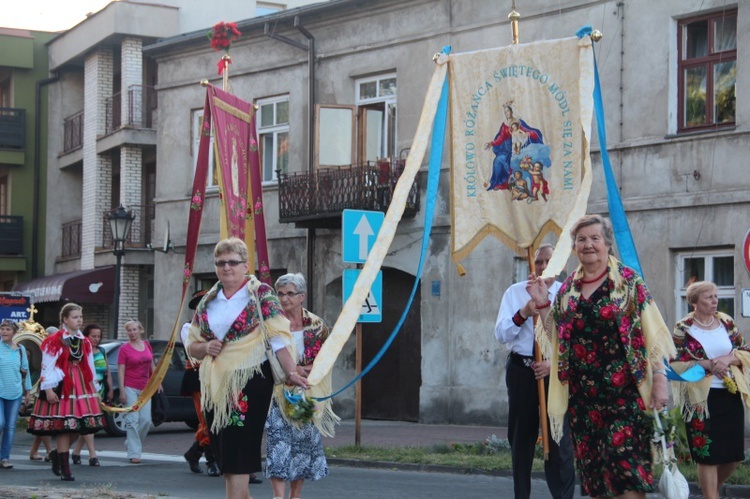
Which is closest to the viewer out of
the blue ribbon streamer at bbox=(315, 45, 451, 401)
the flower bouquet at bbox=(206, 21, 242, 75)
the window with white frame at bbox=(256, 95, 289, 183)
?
the blue ribbon streamer at bbox=(315, 45, 451, 401)

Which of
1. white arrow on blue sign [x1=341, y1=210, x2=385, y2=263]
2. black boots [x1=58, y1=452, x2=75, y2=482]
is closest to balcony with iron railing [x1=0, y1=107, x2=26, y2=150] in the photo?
white arrow on blue sign [x1=341, y1=210, x2=385, y2=263]

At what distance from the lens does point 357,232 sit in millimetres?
15078

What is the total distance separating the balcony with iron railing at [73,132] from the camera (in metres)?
35.9

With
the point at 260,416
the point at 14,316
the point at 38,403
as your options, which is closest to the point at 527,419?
the point at 260,416

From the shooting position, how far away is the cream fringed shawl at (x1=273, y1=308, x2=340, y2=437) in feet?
27.8

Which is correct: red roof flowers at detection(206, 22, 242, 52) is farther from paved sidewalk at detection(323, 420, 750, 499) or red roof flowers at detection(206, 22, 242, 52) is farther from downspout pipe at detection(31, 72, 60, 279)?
downspout pipe at detection(31, 72, 60, 279)

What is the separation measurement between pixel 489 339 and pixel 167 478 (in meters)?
9.09

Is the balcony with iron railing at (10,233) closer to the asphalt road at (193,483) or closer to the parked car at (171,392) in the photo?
the parked car at (171,392)

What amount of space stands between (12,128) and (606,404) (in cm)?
3392

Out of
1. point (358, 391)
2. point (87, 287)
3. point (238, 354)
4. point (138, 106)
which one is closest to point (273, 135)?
point (138, 106)

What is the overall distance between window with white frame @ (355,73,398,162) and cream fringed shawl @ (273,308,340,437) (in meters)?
13.6

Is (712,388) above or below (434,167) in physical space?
below

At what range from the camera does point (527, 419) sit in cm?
849

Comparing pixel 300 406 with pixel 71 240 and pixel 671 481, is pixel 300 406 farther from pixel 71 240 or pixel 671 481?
pixel 71 240
